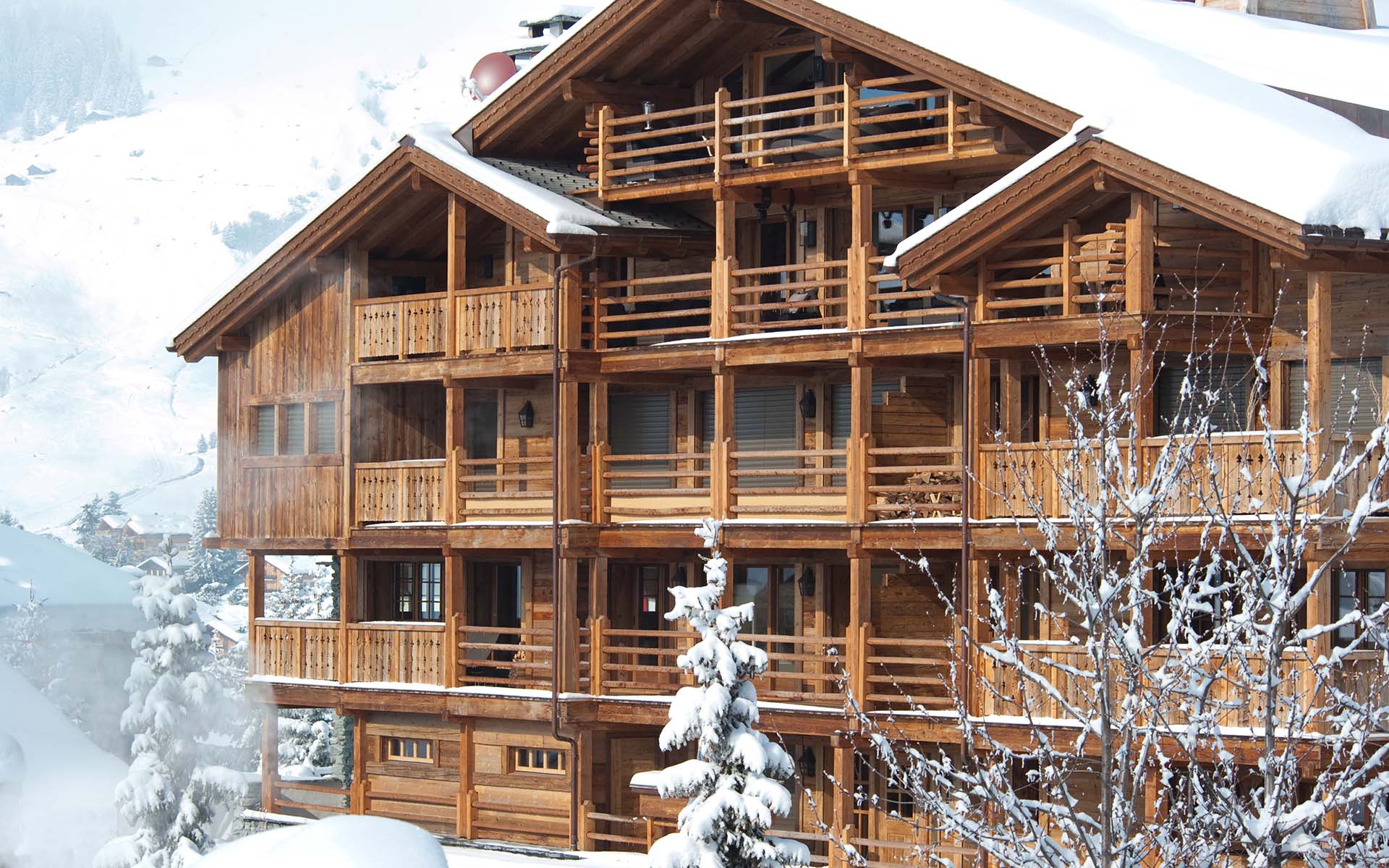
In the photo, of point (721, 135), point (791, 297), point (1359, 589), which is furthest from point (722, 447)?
point (1359, 589)

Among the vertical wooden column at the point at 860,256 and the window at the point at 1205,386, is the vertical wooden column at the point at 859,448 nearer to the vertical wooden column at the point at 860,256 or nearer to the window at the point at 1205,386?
the vertical wooden column at the point at 860,256

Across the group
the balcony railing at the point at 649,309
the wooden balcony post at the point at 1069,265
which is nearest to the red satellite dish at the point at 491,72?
the balcony railing at the point at 649,309

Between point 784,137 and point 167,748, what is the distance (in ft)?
49.0

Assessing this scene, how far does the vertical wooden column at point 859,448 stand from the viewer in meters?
34.4

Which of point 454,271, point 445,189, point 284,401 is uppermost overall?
point 445,189

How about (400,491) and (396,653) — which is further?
(400,491)

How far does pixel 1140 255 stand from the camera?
→ 101ft

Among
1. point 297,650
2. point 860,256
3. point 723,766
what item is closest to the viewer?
point 723,766

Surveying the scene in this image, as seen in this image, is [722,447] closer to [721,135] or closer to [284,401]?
[721,135]

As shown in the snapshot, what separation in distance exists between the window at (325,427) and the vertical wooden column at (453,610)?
3672mm

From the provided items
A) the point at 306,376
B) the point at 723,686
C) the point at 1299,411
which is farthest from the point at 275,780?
the point at 1299,411

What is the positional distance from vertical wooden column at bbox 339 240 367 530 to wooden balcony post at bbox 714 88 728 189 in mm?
7803

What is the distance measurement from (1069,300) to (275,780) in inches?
740

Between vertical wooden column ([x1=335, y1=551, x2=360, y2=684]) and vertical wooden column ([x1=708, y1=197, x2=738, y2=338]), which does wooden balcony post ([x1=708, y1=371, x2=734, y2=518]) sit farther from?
vertical wooden column ([x1=335, y1=551, x2=360, y2=684])
